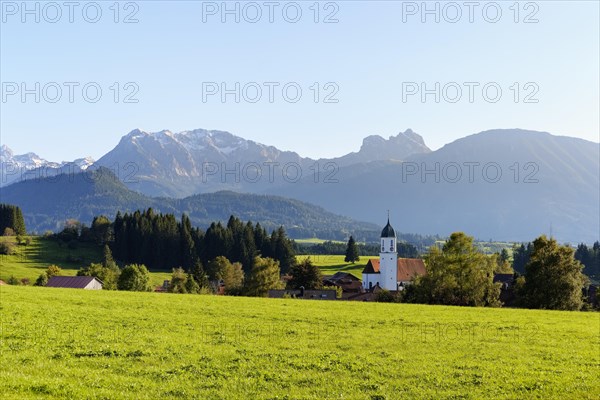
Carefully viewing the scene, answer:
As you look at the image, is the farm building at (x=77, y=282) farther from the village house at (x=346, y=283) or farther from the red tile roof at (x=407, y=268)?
the red tile roof at (x=407, y=268)

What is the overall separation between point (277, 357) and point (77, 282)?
278 feet

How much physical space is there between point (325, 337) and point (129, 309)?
721 inches

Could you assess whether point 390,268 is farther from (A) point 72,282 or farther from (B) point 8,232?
(B) point 8,232

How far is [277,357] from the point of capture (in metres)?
26.1

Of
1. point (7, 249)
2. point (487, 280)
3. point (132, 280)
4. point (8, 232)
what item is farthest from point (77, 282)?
point (8, 232)

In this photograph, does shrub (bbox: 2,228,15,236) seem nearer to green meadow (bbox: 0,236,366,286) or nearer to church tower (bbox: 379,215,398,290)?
green meadow (bbox: 0,236,366,286)

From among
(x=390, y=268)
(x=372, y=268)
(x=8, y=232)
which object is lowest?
(x=372, y=268)

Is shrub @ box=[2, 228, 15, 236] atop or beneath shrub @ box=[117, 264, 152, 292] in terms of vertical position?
atop

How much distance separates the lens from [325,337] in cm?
3347

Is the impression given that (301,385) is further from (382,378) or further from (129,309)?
(129,309)

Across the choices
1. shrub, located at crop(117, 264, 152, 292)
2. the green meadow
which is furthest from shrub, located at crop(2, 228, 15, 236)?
shrub, located at crop(117, 264, 152, 292)

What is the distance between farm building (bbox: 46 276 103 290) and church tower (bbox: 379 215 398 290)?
77.9 meters

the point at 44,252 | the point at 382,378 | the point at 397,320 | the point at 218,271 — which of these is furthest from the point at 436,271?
the point at 44,252

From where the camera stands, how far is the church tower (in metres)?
156
